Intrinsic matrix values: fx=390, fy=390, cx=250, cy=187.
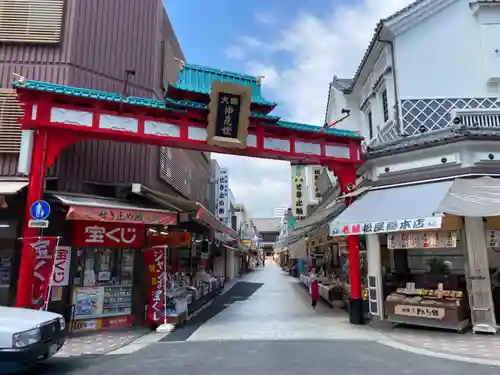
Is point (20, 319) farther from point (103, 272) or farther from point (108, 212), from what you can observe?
point (103, 272)

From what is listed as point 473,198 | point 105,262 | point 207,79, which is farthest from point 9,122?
point 473,198

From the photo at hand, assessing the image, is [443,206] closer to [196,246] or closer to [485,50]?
[485,50]

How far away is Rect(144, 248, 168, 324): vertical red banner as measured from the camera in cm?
1112

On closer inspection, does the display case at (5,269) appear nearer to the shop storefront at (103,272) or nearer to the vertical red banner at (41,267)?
the vertical red banner at (41,267)

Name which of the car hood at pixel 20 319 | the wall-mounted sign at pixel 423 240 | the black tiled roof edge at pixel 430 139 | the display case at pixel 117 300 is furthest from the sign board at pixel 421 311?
the car hood at pixel 20 319

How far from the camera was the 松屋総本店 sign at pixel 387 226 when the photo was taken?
29.9 ft

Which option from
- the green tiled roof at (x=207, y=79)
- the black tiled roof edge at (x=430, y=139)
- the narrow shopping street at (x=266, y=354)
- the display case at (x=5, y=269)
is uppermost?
the green tiled roof at (x=207, y=79)

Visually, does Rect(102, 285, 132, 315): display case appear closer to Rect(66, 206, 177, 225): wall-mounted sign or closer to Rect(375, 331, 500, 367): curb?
Answer: Rect(66, 206, 177, 225): wall-mounted sign

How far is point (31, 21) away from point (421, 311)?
13.9 metres

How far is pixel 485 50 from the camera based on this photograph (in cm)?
1251

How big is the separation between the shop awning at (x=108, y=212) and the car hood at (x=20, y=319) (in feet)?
8.63

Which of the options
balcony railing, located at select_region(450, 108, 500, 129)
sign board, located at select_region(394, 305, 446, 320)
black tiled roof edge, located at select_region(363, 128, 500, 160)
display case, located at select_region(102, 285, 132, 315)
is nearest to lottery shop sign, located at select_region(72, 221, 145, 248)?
display case, located at select_region(102, 285, 132, 315)

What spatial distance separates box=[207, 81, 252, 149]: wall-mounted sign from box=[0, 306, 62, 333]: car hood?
19.8 feet

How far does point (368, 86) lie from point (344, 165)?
4.95m
